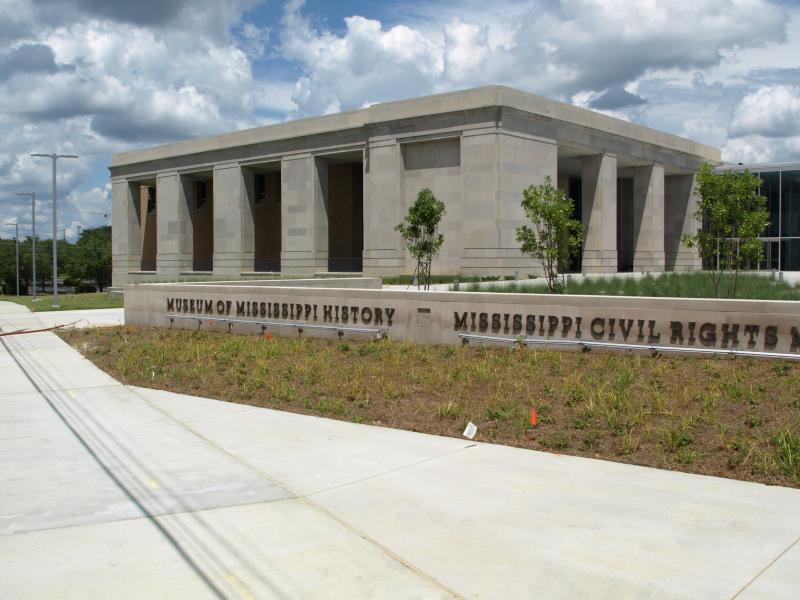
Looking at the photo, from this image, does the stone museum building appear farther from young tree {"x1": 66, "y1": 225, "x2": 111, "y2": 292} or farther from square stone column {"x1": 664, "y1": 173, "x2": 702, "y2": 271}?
young tree {"x1": 66, "y1": 225, "x2": 111, "y2": 292}

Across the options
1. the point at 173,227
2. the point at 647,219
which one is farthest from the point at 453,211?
the point at 173,227

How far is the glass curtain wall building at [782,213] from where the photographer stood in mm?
50812

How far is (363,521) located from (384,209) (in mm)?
33702

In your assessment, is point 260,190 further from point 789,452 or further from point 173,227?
point 789,452

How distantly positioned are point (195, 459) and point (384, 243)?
31.5 m

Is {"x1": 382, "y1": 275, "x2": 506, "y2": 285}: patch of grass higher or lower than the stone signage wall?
higher

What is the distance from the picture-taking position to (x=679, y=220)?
175ft

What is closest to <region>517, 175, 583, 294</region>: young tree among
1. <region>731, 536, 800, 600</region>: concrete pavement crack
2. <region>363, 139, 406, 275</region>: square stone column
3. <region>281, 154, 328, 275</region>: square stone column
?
<region>363, 139, 406, 275</region>: square stone column

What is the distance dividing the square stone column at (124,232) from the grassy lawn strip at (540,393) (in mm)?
46342

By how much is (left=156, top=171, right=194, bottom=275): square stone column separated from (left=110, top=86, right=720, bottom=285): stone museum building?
11 cm

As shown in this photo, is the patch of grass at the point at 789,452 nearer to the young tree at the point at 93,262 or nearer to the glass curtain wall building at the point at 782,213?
the glass curtain wall building at the point at 782,213

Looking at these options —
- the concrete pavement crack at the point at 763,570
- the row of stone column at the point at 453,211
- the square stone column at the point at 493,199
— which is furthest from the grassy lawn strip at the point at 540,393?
the row of stone column at the point at 453,211

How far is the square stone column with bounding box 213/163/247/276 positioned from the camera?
48750 mm

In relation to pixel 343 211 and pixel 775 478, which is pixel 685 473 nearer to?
pixel 775 478
